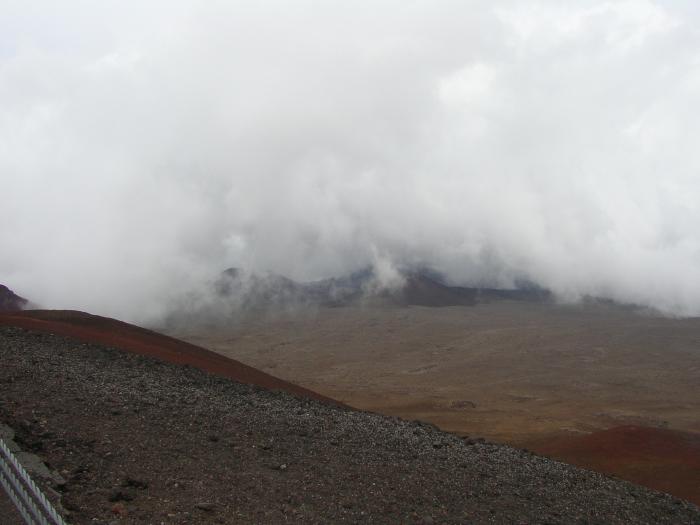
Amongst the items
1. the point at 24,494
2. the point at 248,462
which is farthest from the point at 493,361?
the point at 24,494

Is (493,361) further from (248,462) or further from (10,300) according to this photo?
(248,462)

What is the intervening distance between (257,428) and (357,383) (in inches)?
1679

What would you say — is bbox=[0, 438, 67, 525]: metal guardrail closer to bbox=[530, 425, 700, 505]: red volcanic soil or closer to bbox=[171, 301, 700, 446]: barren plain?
bbox=[530, 425, 700, 505]: red volcanic soil

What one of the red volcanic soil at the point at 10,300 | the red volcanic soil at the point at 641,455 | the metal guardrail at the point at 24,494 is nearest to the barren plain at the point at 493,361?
the red volcanic soil at the point at 641,455

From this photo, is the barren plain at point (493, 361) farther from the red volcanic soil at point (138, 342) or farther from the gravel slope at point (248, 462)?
the gravel slope at point (248, 462)

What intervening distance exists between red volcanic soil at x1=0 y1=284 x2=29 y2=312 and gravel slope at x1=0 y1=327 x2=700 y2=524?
183ft

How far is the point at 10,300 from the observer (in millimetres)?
68750

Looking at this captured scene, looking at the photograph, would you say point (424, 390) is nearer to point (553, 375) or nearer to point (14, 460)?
point (553, 375)

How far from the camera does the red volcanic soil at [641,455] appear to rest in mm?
21109

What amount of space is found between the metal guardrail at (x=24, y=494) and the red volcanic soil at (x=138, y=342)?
445 inches

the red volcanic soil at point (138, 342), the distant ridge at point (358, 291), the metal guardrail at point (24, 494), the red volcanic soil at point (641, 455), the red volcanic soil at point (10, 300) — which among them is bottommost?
the metal guardrail at point (24, 494)

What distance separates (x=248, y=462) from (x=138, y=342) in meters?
13.9

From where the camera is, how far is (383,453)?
13.1m

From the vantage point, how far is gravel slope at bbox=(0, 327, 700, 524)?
9062 millimetres
